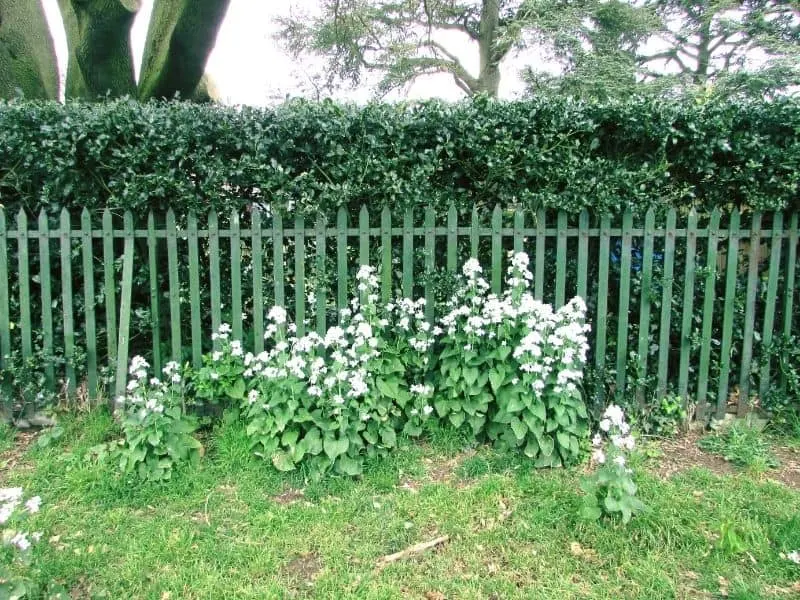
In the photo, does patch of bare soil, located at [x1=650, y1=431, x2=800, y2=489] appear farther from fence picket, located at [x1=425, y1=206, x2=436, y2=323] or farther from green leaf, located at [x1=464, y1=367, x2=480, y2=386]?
fence picket, located at [x1=425, y1=206, x2=436, y2=323]

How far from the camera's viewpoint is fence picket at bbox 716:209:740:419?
12.8 feet

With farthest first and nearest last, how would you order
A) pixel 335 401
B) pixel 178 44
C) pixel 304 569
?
pixel 178 44
pixel 335 401
pixel 304 569

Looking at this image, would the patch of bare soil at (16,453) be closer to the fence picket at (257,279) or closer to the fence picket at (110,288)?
the fence picket at (110,288)

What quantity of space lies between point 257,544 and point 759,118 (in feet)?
13.5

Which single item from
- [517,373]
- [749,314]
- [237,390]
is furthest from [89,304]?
[749,314]

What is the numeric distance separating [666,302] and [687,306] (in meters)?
0.16

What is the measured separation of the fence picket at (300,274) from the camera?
3906 mm

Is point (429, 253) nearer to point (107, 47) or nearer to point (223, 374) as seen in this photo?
point (223, 374)

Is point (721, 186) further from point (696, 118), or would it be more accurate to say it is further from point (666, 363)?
point (666, 363)

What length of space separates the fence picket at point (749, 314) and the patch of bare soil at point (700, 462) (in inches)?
16.8

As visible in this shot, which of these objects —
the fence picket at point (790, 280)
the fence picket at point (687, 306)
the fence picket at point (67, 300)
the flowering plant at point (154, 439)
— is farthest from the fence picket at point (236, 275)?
the fence picket at point (790, 280)

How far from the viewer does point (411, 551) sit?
2.71m

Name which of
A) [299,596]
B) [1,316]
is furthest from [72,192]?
[299,596]

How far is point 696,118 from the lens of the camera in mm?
3781
